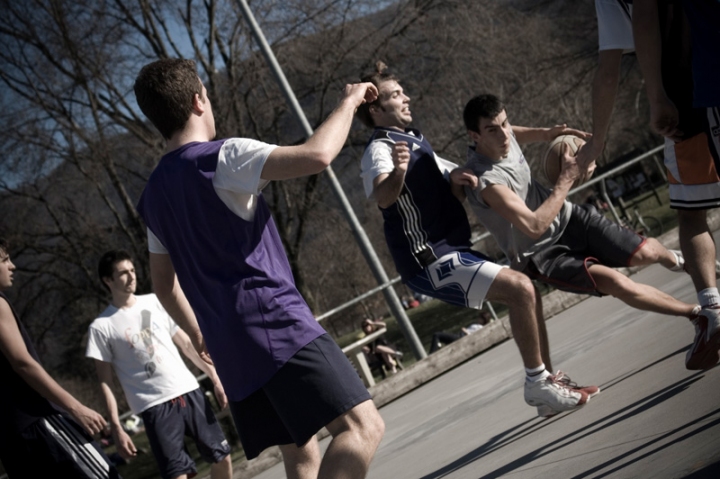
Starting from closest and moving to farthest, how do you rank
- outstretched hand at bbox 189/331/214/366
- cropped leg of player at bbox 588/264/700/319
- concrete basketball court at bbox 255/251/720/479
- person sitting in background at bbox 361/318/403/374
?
concrete basketball court at bbox 255/251/720/479
outstretched hand at bbox 189/331/214/366
cropped leg of player at bbox 588/264/700/319
person sitting in background at bbox 361/318/403/374

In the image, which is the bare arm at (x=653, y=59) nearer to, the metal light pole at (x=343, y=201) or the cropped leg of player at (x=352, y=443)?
the cropped leg of player at (x=352, y=443)

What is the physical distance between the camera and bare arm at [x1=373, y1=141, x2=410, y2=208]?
5344 mm

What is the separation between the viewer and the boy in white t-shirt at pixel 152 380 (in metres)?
6.29

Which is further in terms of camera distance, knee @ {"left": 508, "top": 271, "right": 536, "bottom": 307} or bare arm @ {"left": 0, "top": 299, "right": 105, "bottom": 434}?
knee @ {"left": 508, "top": 271, "right": 536, "bottom": 307}

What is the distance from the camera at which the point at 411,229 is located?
5.80 m

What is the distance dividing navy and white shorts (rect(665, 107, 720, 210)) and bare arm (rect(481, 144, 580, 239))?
0.73 meters

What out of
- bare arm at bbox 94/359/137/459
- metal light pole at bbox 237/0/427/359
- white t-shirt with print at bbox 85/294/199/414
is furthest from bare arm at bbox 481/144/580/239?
metal light pole at bbox 237/0/427/359

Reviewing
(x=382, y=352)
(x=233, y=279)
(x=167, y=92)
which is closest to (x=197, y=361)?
(x=233, y=279)

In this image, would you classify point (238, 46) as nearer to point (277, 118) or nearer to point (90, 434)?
point (277, 118)

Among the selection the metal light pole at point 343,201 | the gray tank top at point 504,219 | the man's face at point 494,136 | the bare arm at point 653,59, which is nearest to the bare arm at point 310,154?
the bare arm at point 653,59

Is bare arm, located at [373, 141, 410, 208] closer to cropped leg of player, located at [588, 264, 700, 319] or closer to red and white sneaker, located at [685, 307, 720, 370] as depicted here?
cropped leg of player, located at [588, 264, 700, 319]

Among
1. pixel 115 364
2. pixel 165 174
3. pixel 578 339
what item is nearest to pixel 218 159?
pixel 165 174

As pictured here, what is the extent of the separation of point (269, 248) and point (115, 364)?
3371 millimetres

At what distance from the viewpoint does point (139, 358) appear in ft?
21.1
